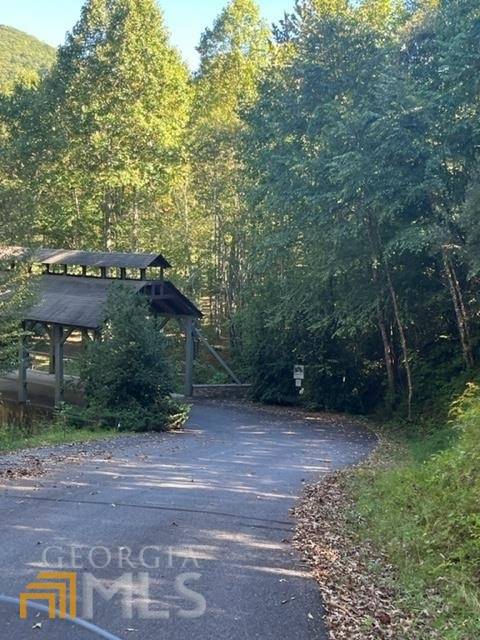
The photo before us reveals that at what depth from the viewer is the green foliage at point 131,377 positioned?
49.3 ft

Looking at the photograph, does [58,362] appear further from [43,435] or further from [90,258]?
[43,435]

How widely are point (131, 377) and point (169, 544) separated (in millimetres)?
9555

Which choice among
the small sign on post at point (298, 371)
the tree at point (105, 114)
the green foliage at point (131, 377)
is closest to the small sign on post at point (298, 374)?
the small sign on post at point (298, 371)

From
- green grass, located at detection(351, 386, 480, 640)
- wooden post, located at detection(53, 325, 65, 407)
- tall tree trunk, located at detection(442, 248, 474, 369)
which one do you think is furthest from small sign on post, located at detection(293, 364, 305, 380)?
green grass, located at detection(351, 386, 480, 640)

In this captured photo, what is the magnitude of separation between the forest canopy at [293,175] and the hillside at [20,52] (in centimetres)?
2407

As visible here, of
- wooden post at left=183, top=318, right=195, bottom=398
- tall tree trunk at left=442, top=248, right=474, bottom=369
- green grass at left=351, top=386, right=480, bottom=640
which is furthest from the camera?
wooden post at left=183, top=318, right=195, bottom=398

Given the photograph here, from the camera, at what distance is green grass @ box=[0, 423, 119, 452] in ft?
40.8

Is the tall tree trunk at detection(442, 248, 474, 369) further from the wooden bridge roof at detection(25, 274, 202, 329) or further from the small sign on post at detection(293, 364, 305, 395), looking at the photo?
the wooden bridge roof at detection(25, 274, 202, 329)

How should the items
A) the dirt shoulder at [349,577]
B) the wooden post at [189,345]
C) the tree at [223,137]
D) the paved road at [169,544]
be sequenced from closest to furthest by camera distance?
the paved road at [169,544], the dirt shoulder at [349,577], the wooden post at [189,345], the tree at [223,137]

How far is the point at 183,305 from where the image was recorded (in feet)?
68.0

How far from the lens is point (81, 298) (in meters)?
19.4

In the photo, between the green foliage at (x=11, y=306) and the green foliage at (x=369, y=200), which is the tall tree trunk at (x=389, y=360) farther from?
the green foliage at (x=11, y=306)

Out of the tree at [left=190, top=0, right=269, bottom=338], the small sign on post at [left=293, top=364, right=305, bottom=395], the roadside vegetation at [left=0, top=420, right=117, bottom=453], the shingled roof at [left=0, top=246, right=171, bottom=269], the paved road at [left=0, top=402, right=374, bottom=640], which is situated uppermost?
the tree at [left=190, top=0, right=269, bottom=338]

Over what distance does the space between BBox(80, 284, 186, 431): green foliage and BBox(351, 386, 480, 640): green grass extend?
7.40m
